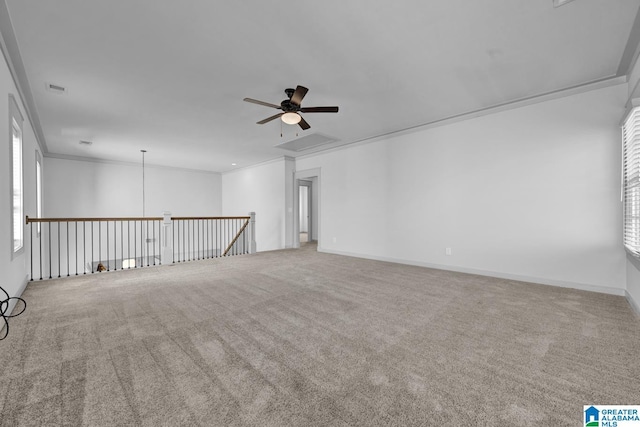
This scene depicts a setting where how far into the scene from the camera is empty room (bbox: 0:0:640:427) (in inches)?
63.0

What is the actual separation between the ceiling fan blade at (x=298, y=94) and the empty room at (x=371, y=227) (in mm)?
49

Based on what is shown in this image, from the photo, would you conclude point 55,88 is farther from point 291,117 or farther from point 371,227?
point 371,227

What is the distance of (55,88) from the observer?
140 inches

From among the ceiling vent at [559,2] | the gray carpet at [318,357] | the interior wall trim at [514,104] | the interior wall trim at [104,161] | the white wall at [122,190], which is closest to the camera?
the gray carpet at [318,357]

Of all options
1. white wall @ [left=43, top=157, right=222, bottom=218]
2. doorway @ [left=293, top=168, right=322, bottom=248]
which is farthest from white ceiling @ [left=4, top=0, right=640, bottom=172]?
white wall @ [left=43, top=157, right=222, bottom=218]

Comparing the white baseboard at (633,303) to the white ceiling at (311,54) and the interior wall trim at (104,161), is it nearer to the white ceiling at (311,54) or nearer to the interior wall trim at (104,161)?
the white ceiling at (311,54)

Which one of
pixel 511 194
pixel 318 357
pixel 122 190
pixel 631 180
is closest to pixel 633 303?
pixel 631 180

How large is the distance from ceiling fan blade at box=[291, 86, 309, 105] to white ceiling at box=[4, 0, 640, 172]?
0.24 m

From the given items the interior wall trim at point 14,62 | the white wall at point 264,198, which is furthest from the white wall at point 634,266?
the white wall at point 264,198

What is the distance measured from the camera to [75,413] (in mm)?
1398

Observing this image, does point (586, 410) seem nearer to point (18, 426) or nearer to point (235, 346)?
point (235, 346)

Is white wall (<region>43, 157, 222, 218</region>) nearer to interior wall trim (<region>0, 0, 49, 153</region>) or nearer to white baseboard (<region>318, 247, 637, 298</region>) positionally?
interior wall trim (<region>0, 0, 49, 153</region>)

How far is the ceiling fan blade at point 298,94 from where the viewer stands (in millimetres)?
3106

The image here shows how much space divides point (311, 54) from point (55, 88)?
3.52 m
